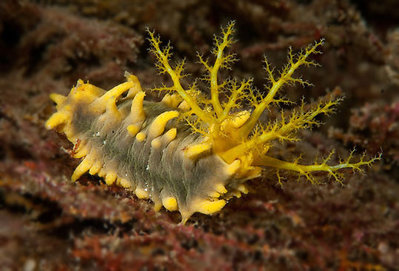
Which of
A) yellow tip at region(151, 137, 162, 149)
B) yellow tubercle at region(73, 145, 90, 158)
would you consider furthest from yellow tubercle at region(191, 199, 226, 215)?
yellow tubercle at region(73, 145, 90, 158)

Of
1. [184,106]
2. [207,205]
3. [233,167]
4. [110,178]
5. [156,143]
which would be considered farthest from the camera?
[184,106]

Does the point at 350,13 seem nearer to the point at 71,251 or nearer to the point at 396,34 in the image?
the point at 396,34

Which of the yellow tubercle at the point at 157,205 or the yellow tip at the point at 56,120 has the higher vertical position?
the yellow tip at the point at 56,120

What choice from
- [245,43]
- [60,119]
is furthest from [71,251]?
[245,43]

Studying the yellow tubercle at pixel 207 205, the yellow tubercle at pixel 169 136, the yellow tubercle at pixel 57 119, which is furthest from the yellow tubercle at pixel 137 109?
the yellow tubercle at pixel 207 205

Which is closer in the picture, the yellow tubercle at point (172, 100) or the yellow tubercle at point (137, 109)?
the yellow tubercle at point (137, 109)

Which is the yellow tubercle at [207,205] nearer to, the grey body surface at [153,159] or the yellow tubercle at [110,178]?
the grey body surface at [153,159]

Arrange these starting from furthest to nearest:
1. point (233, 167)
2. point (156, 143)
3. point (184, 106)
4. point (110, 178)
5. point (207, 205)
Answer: point (184, 106), point (110, 178), point (156, 143), point (207, 205), point (233, 167)

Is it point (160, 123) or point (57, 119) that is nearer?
point (160, 123)

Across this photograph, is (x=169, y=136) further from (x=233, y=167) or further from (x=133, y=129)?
(x=233, y=167)

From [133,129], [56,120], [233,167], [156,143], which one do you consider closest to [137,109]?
[133,129]
